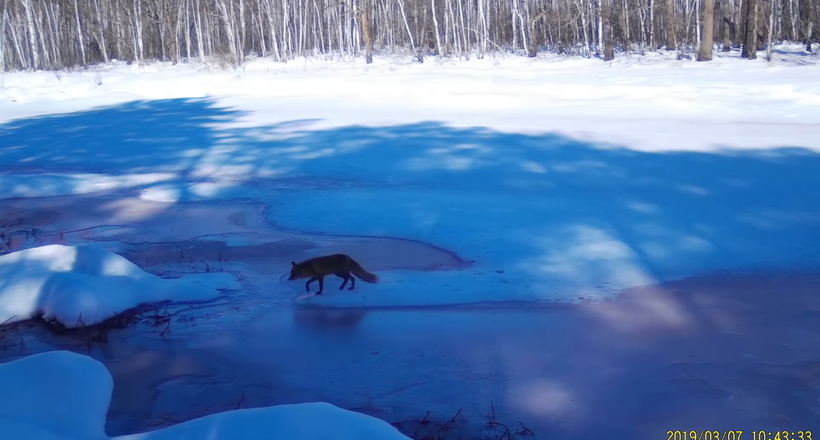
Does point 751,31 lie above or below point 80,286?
above

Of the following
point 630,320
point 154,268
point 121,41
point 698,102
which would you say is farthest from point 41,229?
point 121,41

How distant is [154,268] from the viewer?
573 centimetres

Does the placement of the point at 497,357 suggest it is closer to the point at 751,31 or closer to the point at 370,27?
the point at 751,31

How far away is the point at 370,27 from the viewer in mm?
39469

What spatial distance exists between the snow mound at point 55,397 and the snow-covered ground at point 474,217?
86cm

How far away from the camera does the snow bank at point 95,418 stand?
109 inches

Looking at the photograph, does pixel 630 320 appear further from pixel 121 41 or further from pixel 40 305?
pixel 121 41

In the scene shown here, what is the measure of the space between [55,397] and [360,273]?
2239 millimetres

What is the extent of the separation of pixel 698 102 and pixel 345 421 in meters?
13.0

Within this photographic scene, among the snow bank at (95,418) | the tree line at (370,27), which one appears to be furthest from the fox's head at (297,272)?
the tree line at (370,27)

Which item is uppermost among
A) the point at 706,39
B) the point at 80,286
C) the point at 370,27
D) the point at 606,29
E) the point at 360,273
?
the point at 370,27

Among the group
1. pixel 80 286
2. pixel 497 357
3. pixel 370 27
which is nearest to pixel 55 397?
pixel 80 286

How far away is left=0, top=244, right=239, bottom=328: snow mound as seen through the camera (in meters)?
4.59
